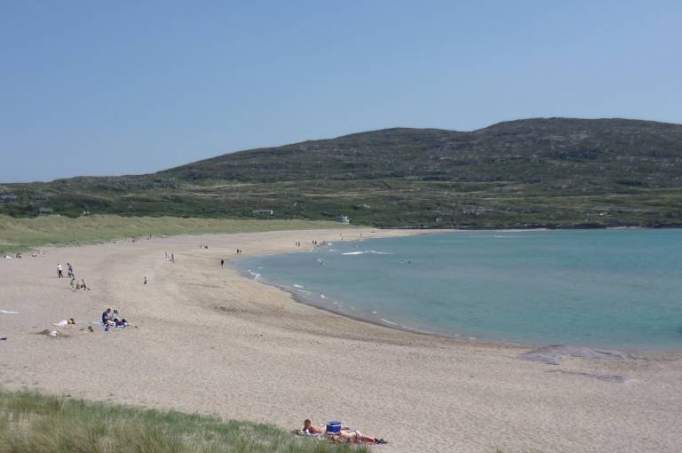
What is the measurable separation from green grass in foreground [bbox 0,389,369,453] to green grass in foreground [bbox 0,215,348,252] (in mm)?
36849

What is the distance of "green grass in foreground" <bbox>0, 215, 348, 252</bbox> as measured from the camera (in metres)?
51.3

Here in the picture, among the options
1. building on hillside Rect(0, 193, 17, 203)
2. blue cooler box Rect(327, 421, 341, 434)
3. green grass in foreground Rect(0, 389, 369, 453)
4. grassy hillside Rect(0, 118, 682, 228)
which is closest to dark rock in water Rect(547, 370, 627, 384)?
blue cooler box Rect(327, 421, 341, 434)

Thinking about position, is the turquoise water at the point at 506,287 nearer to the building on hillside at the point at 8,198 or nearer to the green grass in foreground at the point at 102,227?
the green grass in foreground at the point at 102,227

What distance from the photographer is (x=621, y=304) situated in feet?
96.0

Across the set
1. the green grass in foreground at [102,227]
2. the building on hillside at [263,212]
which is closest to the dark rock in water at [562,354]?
the green grass in foreground at [102,227]

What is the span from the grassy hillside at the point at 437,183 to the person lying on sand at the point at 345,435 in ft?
236

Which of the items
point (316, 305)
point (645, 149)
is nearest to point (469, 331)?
point (316, 305)

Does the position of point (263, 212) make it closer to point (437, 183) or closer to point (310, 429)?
point (437, 183)

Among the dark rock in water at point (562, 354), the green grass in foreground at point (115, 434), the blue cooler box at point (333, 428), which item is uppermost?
the green grass in foreground at point (115, 434)

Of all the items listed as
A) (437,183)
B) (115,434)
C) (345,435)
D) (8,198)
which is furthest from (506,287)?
(437,183)

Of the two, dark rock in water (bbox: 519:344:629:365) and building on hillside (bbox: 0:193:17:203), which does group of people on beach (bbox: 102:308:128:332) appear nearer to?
dark rock in water (bbox: 519:344:629:365)

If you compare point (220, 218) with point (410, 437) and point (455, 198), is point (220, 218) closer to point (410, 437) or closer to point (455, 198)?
point (455, 198)

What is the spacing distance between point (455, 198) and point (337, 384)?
9792 centimetres

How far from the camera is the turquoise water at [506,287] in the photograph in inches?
937
